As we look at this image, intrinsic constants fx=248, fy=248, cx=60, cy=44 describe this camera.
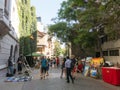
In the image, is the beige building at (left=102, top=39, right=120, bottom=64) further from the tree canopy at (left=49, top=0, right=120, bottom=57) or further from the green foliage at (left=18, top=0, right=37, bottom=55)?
the green foliage at (left=18, top=0, right=37, bottom=55)

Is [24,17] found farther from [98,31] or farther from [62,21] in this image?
[98,31]

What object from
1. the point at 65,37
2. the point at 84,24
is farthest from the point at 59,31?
the point at 84,24

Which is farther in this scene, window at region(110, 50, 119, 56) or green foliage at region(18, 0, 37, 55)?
green foliage at region(18, 0, 37, 55)

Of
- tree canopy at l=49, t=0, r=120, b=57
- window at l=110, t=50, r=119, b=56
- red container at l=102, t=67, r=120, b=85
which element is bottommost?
red container at l=102, t=67, r=120, b=85

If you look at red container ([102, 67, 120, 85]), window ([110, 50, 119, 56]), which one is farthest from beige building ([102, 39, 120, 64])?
red container ([102, 67, 120, 85])

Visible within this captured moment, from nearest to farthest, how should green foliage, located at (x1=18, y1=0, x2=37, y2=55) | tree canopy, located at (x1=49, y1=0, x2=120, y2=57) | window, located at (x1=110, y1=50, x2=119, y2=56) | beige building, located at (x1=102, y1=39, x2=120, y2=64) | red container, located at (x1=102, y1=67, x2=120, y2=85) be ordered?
tree canopy, located at (x1=49, y1=0, x2=120, y2=57) → red container, located at (x1=102, y1=67, x2=120, y2=85) → beige building, located at (x1=102, y1=39, x2=120, y2=64) → window, located at (x1=110, y1=50, x2=119, y2=56) → green foliage, located at (x1=18, y1=0, x2=37, y2=55)

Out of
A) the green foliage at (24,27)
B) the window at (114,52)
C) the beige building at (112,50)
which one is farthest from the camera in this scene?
the green foliage at (24,27)

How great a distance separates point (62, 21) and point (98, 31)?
10.6m

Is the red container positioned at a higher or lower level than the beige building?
lower

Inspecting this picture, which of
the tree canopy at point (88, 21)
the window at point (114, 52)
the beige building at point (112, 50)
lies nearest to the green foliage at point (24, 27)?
the tree canopy at point (88, 21)

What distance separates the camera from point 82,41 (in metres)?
29.7

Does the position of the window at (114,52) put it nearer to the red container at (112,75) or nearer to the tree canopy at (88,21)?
the tree canopy at (88,21)

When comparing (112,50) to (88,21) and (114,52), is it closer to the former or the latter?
(114,52)

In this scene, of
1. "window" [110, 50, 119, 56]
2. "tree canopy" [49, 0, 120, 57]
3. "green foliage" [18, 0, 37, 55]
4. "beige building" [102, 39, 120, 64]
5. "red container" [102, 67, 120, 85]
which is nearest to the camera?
"tree canopy" [49, 0, 120, 57]
